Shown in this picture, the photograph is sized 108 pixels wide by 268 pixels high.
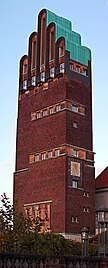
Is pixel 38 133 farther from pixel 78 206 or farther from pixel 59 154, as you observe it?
pixel 78 206

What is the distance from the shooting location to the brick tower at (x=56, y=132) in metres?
49.5

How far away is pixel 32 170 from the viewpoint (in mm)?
53406

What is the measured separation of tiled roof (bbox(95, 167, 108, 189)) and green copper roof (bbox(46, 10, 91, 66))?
13237 mm

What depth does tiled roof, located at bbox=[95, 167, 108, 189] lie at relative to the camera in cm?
5638

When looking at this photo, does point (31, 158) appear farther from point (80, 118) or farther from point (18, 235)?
point (18, 235)

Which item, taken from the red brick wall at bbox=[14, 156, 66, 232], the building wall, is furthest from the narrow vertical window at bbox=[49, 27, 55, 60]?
the building wall

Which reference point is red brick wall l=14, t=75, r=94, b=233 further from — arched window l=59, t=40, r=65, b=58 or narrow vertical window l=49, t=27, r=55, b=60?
narrow vertical window l=49, t=27, r=55, b=60

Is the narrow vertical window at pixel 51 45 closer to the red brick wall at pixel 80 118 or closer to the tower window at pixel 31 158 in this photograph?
the red brick wall at pixel 80 118

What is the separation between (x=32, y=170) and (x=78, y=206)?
22.6 ft

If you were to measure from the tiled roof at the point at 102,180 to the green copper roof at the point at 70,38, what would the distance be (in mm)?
13237

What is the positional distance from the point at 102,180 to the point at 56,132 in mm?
9848

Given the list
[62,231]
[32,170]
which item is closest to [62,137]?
[32,170]

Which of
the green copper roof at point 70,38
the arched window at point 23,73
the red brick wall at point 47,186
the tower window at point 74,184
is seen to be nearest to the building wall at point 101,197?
the tower window at point 74,184

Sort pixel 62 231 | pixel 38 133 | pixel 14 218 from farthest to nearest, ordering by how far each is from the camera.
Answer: pixel 38 133
pixel 62 231
pixel 14 218
